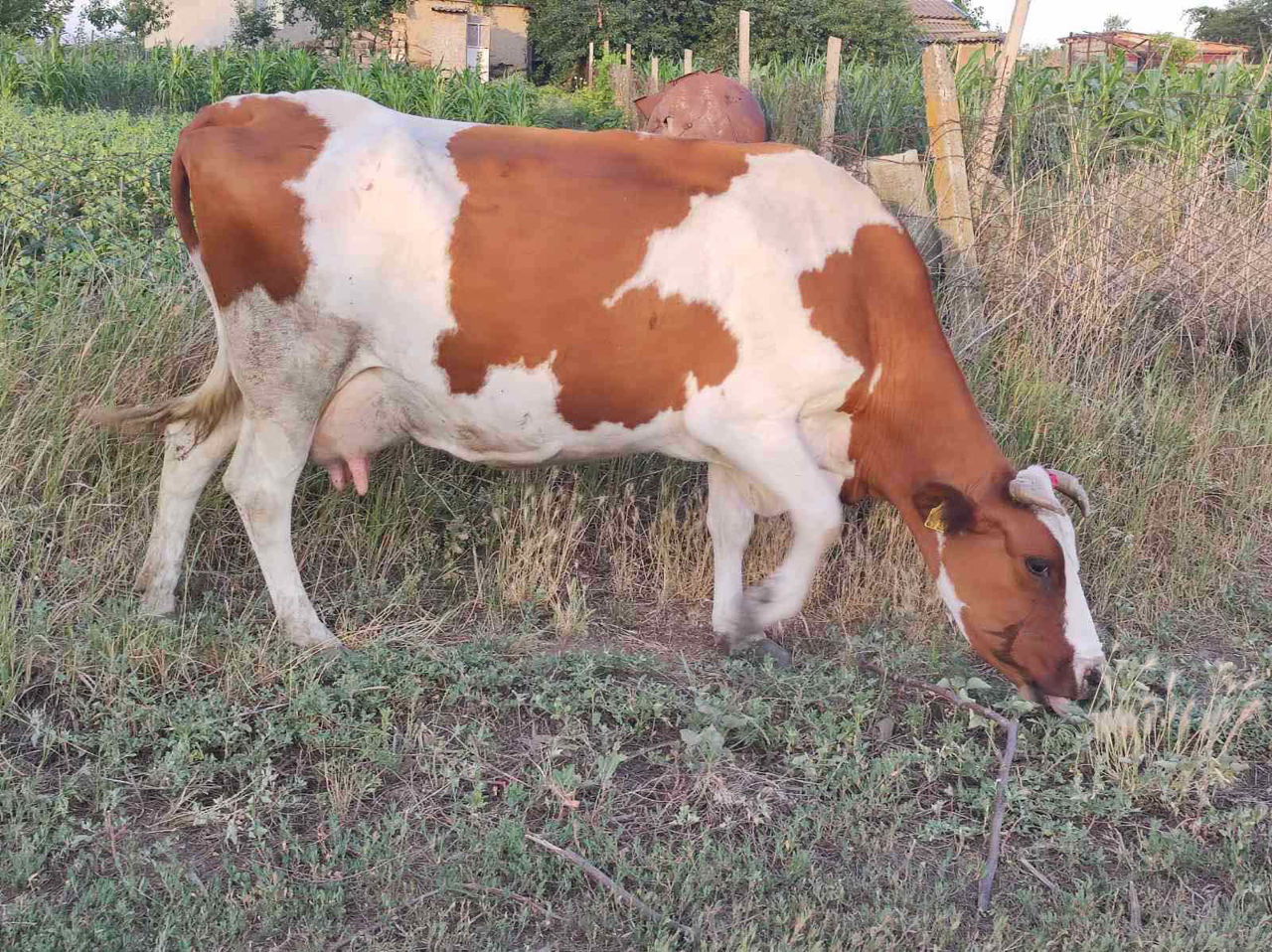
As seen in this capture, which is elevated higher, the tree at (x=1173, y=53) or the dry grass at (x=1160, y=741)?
the tree at (x=1173, y=53)

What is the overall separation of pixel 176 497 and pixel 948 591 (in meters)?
2.73

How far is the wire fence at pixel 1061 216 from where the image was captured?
5902mm

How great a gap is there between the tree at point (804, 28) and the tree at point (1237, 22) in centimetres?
1476

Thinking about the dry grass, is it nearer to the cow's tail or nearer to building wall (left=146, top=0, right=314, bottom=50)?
the cow's tail

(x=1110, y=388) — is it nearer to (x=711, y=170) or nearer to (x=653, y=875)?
(x=711, y=170)

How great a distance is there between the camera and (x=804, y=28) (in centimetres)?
3228

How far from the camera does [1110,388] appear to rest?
6.21 meters

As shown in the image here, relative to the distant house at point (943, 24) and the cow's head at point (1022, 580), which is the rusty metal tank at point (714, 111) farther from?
the distant house at point (943, 24)

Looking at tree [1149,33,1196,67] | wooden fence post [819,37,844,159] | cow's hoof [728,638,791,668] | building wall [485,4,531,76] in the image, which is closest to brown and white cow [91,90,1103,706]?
cow's hoof [728,638,791,668]

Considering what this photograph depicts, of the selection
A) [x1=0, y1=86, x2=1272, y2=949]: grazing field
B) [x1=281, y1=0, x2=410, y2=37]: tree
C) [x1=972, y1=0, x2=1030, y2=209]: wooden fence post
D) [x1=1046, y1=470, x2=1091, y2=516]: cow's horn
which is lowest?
[x1=0, y1=86, x2=1272, y2=949]: grazing field

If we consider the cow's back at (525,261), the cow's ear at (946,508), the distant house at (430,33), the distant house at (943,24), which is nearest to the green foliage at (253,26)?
the distant house at (430,33)

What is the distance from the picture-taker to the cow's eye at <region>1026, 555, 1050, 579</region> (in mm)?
3766

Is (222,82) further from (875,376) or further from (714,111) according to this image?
(875,376)

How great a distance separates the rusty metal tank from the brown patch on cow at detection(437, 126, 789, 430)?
1.81 m
